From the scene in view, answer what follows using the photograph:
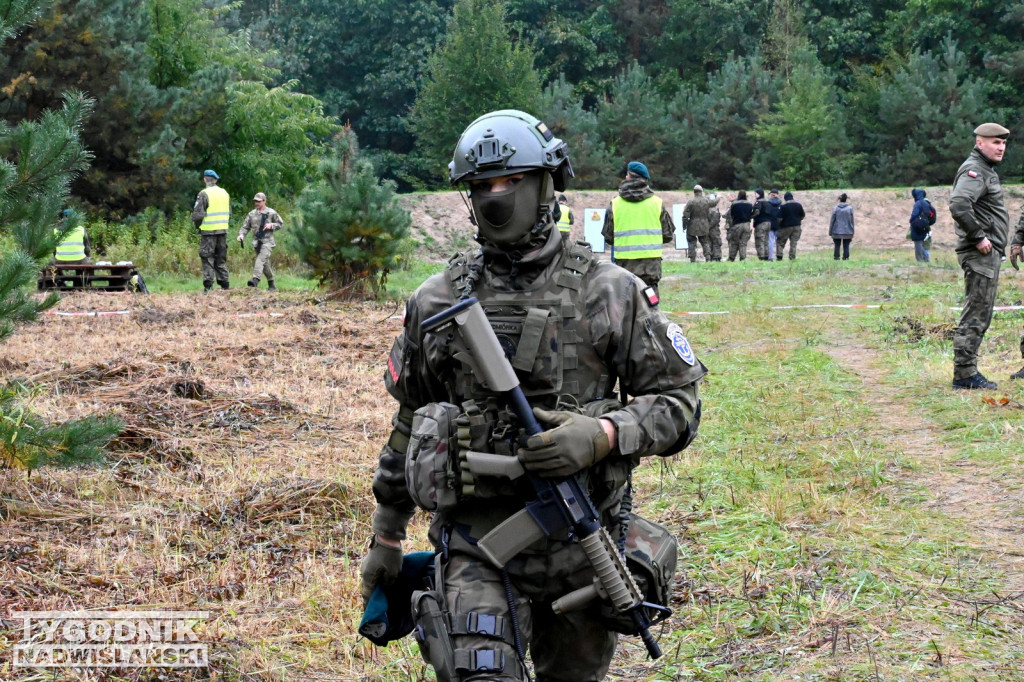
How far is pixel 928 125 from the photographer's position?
136ft

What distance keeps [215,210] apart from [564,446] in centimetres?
1620

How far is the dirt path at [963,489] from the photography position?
5.25m

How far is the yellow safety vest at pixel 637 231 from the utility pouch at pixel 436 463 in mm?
9116

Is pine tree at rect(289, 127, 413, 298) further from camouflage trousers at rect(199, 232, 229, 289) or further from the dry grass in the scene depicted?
the dry grass

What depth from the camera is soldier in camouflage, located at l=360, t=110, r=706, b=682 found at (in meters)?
2.98

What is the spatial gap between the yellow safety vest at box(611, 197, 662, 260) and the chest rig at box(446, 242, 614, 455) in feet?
29.2

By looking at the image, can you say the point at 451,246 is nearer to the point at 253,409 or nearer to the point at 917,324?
the point at 917,324

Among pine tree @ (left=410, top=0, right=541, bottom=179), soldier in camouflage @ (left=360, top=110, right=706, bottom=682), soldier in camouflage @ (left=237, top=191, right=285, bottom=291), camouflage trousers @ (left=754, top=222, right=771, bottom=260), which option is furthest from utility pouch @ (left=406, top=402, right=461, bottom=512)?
pine tree @ (left=410, top=0, right=541, bottom=179)

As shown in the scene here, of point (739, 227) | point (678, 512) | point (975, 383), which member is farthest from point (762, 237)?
point (678, 512)

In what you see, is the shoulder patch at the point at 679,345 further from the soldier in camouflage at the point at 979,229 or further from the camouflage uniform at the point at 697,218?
the camouflage uniform at the point at 697,218

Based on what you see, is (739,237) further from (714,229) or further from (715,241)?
(715,241)

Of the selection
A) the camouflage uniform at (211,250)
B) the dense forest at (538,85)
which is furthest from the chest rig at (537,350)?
the dense forest at (538,85)

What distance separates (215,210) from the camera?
18.1 metres

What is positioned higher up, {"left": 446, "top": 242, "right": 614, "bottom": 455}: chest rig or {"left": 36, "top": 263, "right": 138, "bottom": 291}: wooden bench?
{"left": 446, "top": 242, "right": 614, "bottom": 455}: chest rig
